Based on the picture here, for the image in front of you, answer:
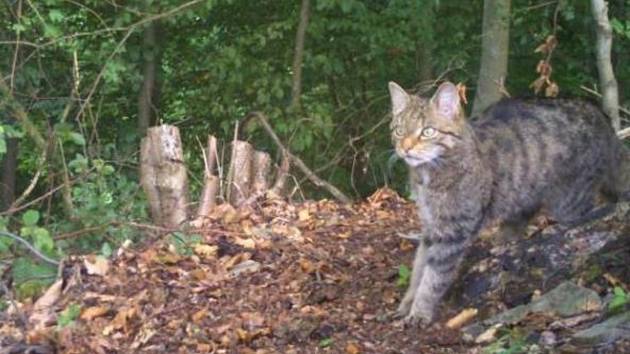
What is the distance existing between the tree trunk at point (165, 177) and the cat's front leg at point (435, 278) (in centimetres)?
241

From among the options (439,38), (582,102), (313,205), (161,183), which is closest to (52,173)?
(161,183)

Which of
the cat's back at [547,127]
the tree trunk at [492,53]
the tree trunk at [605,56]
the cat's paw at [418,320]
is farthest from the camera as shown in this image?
the tree trunk at [492,53]

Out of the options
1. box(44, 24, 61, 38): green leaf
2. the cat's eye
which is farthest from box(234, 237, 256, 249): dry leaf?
box(44, 24, 61, 38): green leaf

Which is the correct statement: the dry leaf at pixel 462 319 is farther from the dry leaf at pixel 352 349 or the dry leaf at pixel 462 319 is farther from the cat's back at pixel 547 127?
the cat's back at pixel 547 127

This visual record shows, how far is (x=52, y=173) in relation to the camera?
26.8 feet

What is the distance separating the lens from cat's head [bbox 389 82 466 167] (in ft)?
18.1

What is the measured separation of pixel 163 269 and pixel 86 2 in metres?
6.11

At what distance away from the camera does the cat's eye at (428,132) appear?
218 inches

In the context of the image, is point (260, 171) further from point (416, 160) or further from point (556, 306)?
point (556, 306)

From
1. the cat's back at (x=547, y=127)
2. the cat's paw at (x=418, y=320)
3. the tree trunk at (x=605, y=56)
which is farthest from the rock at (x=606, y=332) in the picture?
the tree trunk at (x=605, y=56)

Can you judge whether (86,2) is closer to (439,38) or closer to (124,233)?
(439,38)

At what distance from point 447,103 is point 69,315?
240cm

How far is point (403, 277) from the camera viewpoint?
19.2ft

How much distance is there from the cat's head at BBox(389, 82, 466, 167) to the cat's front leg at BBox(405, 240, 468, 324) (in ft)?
1.65
